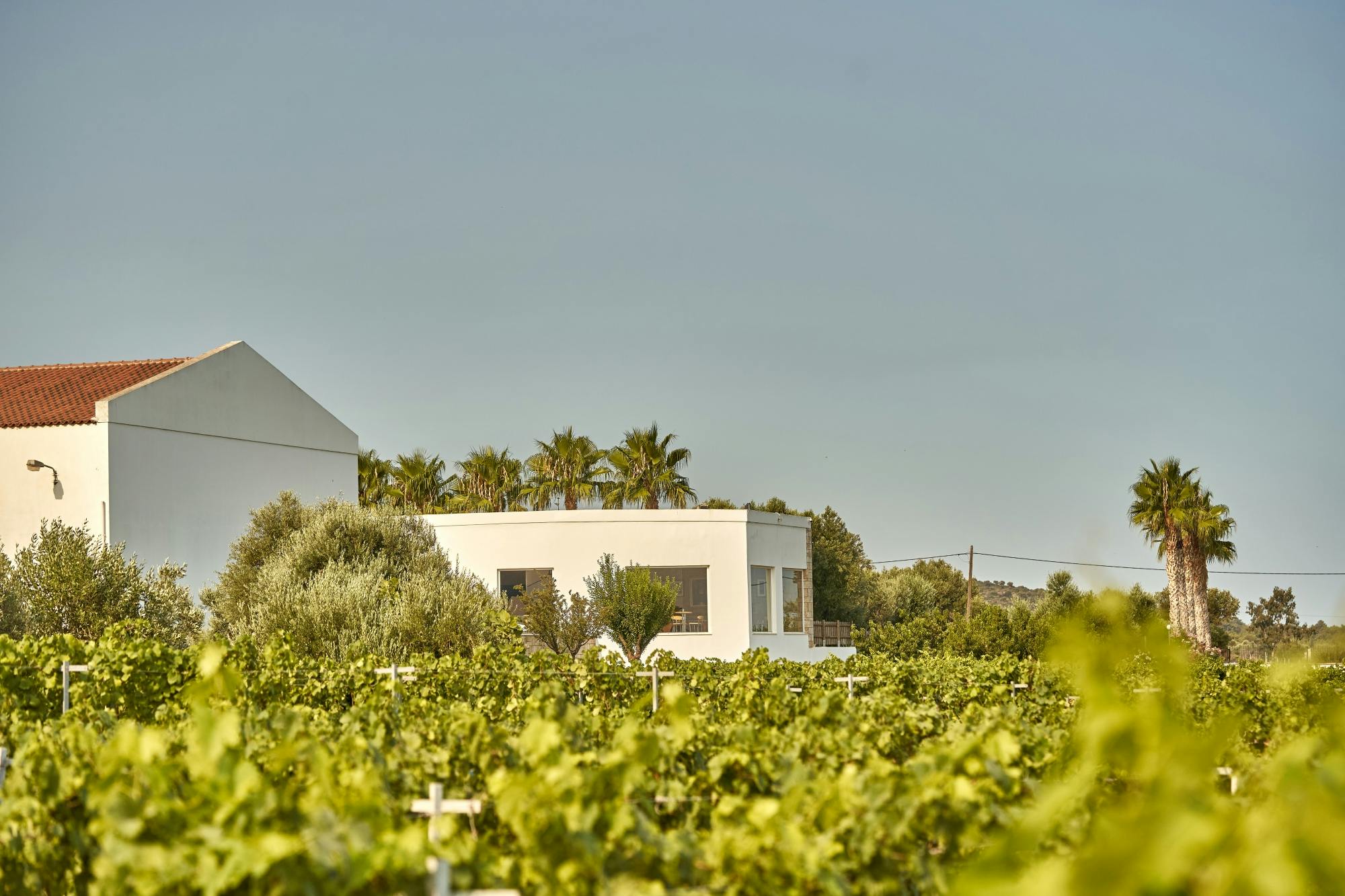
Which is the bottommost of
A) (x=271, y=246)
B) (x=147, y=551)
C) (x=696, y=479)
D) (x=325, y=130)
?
(x=147, y=551)

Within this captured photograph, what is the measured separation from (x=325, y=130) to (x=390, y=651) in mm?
21703

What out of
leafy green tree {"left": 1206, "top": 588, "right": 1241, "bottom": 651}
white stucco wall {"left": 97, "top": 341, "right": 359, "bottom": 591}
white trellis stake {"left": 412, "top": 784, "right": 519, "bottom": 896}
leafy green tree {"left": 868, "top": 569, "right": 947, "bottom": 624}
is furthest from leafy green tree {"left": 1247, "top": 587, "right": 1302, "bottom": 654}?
white trellis stake {"left": 412, "top": 784, "right": 519, "bottom": 896}

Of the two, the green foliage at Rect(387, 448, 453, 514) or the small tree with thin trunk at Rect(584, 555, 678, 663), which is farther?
the green foliage at Rect(387, 448, 453, 514)

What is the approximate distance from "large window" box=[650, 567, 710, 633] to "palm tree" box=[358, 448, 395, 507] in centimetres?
1761

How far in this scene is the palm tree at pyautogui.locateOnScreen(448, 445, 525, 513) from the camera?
46344 mm

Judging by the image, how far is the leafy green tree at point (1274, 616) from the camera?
63.2 metres

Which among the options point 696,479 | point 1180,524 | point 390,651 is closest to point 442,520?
point 390,651

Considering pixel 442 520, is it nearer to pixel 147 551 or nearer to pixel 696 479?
pixel 147 551

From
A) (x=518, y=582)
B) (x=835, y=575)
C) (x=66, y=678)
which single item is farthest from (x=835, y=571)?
(x=66, y=678)

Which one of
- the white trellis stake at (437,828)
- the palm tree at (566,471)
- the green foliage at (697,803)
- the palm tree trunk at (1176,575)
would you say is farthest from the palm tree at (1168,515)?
the white trellis stake at (437,828)

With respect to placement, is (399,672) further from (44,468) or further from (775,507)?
(775,507)

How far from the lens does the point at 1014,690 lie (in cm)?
1414

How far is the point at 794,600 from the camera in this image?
105 feet

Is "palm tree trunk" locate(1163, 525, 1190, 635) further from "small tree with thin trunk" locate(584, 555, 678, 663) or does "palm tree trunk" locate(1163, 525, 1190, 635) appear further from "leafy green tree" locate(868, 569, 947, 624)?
"small tree with thin trunk" locate(584, 555, 678, 663)
